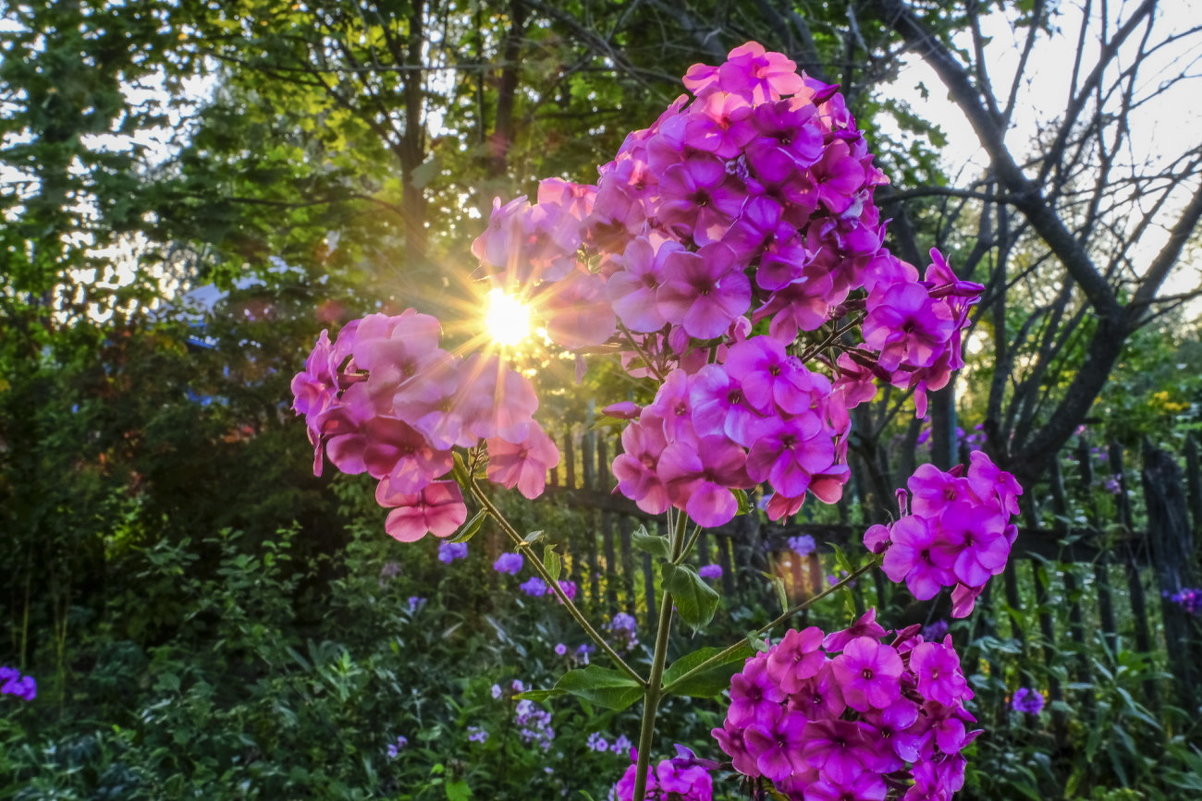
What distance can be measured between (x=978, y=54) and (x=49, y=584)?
20.4 feet

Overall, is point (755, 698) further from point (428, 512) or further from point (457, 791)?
point (457, 791)

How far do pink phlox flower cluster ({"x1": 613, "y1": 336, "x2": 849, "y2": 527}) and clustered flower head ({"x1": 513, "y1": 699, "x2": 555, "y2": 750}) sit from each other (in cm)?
201

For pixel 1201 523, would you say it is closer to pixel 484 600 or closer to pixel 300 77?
pixel 484 600

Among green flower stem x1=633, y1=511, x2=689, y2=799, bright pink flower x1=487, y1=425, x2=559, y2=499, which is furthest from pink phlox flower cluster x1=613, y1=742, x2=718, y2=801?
bright pink flower x1=487, y1=425, x2=559, y2=499

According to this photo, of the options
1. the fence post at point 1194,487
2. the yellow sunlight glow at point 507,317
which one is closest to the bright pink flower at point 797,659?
the yellow sunlight glow at point 507,317

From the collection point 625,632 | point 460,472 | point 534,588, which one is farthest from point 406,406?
point 625,632

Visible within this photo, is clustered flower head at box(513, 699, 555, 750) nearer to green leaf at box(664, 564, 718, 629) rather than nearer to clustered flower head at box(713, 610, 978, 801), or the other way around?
clustered flower head at box(713, 610, 978, 801)

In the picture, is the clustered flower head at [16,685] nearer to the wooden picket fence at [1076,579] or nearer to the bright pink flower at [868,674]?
the wooden picket fence at [1076,579]

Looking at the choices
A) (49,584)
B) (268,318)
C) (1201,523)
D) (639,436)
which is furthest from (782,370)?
(49,584)

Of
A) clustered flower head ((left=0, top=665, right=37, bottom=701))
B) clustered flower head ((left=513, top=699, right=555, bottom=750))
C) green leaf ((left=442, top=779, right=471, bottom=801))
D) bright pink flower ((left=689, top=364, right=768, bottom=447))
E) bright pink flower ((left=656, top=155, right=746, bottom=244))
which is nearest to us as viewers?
bright pink flower ((left=689, top=364, right=768, bottom=447))

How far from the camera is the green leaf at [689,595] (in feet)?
2.69

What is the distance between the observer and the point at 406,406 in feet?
2.29

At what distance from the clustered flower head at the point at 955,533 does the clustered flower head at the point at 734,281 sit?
11 cm

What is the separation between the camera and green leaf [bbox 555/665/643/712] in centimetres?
97
